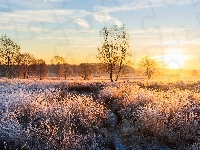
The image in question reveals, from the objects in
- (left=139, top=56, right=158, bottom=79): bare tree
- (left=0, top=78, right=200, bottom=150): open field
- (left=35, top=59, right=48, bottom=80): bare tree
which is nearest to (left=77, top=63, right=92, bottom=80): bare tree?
(left=35, top=59, right=48, bottom=80): bare tree

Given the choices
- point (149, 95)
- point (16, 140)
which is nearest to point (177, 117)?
point (149, 95)

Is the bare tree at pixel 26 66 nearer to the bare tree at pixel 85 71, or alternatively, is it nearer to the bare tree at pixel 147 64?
the bare tree at pixel 85 71

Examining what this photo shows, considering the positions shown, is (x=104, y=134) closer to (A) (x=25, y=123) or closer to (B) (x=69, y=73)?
(A) (x=25, y=123)

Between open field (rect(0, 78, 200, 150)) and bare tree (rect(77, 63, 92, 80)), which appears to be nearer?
open field (rect(0, 78, 200, 150))

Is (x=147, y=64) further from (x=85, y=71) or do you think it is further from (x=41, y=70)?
(x=41, y=70)

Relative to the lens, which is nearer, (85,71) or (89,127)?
(89,127)

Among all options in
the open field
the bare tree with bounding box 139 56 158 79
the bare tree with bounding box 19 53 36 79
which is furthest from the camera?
the bare tree with bounding box 139 56 158 79

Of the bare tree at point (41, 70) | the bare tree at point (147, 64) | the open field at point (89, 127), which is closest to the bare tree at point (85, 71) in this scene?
the bare tree at point (41, 70)

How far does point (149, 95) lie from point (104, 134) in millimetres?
4628

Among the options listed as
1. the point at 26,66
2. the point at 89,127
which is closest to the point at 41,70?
the point at 26,66

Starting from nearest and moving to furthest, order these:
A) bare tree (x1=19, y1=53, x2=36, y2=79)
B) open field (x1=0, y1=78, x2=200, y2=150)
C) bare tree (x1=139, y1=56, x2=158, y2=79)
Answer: open field (x1=0, y1=78, x2=200, y2=150) < bare tree (x1=19, y1=53, x2=36, y2=79) < bare tree (x1=139, y1=56, x2=158, y2=79)

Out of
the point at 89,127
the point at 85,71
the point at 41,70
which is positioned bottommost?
the point at 89,127

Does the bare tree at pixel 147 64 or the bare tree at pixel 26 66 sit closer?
the bare tree at pixel 26 66

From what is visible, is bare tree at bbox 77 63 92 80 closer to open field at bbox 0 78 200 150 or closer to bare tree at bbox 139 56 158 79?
bare tree at bbox 139 56 158 79
